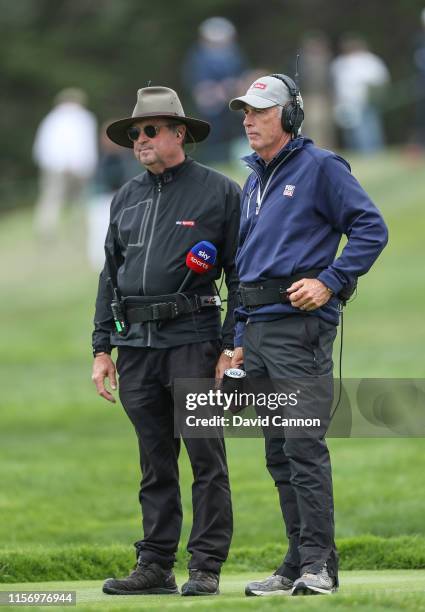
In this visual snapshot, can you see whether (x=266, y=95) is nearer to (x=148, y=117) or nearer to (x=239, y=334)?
(x=148, y=117)

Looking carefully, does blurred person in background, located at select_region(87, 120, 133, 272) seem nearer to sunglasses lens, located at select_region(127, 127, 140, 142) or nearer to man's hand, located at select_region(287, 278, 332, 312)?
sunglasses lens, located at select_region(127, 127, 140, 142)

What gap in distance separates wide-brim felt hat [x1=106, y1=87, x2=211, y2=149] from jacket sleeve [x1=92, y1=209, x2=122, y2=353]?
533 millimetres

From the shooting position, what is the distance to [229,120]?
26.8 meters

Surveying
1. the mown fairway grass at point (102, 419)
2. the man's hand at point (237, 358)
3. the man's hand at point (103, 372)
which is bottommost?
the mown fairway grass at point (102, 419)

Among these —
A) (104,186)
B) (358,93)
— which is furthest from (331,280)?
(358,93)

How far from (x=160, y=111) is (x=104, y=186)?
602 inches

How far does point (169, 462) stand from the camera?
7.70 meters

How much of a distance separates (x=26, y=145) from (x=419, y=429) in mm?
32636

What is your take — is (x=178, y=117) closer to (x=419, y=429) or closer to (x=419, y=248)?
(x=419, y=429)

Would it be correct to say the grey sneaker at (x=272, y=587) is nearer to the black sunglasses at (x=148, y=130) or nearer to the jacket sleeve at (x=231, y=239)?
the jacket sleeve at (x=231, y=239)

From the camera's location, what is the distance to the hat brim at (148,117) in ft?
25.2

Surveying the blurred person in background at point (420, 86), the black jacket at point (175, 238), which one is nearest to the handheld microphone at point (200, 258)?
the black jacket at point (175, 238)

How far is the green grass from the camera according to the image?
20.0 ft

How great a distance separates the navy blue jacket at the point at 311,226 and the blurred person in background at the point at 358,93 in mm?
20014
